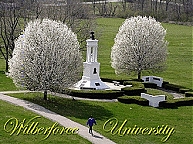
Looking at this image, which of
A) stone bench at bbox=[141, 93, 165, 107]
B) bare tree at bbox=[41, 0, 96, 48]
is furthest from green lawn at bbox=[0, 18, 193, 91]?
stone bench at bbox=[141, 93, 165, 107]

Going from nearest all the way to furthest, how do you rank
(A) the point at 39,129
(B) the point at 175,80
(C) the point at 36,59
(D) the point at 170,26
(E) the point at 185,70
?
(A) the point at 39,129 → (C) the point at 36,59 → (B) the point at 175,80 → (E) the point at 185,70 → (D) the point at 170,26

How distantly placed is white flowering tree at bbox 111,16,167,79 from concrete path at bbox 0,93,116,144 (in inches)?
766

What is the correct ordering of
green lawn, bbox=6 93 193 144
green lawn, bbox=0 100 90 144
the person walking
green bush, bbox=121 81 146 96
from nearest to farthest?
1. green lawn, bbox=0 100 90 144
2. the person walking
3. green lawn, bbox=6 93 193 144
4. green bush, bbox=121 81 146 96

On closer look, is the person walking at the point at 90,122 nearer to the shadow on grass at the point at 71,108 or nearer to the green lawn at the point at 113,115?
the green lawn at the point at 113,115

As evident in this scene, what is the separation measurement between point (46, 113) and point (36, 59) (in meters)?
5.79

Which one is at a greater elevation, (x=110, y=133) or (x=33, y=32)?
(x=33, y=32)

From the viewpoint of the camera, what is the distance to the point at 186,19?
12838 centimetres

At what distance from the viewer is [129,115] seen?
38500 millimetres

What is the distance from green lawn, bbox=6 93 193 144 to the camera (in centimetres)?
3203

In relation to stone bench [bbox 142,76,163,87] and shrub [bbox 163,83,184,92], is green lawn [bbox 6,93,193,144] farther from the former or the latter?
stone bench [bbox 142,76,163,87]

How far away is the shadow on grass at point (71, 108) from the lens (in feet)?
122

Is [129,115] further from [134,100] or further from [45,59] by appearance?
[45,59]

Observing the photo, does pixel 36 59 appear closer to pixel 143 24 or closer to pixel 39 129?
pixel 39 129

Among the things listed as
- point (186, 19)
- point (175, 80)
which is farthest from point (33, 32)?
point (186, 19)
